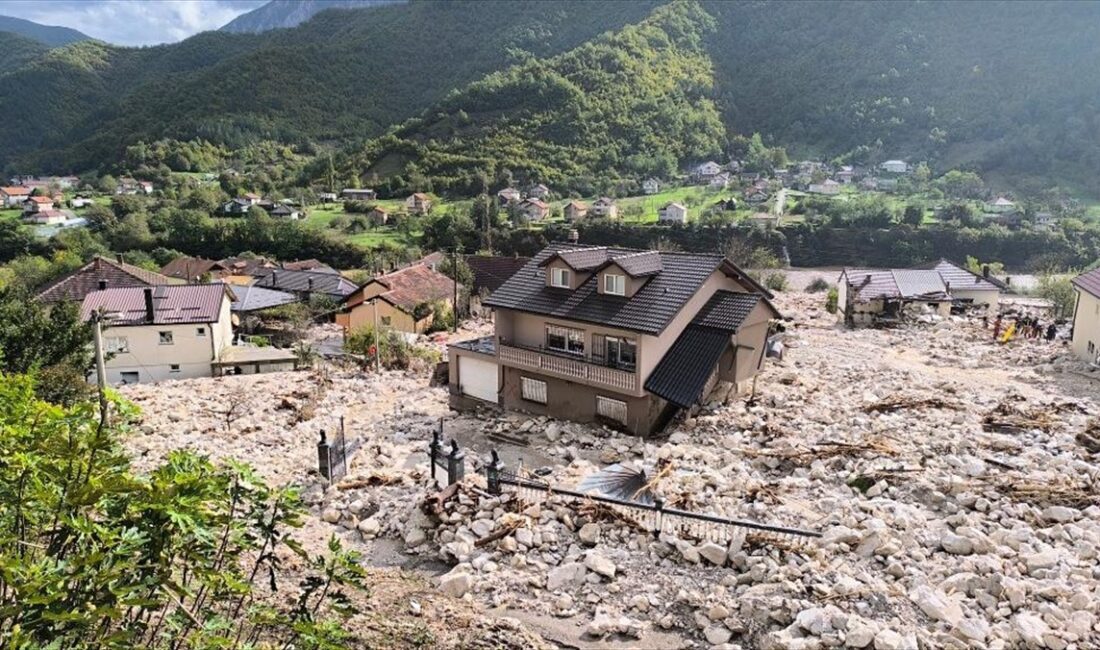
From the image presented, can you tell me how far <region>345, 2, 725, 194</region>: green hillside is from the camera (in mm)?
123625

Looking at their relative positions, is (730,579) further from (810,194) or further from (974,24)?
(974,24)

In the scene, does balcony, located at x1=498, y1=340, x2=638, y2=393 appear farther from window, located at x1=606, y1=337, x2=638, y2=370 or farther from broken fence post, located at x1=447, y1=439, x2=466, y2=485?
broken fence post, located at x1=447, y1=439, x2=466, y2=485

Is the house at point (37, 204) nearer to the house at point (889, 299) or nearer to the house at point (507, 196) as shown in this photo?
the house at point (507, 196)

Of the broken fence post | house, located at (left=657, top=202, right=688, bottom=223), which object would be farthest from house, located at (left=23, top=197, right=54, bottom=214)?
the broken fence post

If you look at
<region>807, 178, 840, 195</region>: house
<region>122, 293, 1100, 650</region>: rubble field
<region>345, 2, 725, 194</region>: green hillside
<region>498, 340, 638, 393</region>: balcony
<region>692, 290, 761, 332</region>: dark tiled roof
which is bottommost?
<region>122, 293, 1100, 650</region>: rubble field

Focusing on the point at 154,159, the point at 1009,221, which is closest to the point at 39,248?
the point at 154,159

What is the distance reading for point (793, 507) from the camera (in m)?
14.5

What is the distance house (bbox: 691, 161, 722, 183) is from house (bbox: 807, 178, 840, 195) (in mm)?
19054

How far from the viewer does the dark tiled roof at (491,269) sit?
62.6m

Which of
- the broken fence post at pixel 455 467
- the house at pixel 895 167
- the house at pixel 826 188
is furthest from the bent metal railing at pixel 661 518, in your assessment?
the house at pixel 895 167

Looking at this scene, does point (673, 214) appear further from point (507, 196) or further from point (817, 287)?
point (817, 287)

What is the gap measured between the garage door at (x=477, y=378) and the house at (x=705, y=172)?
11679cm

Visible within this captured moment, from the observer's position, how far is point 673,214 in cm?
9825

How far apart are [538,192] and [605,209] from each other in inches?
699
